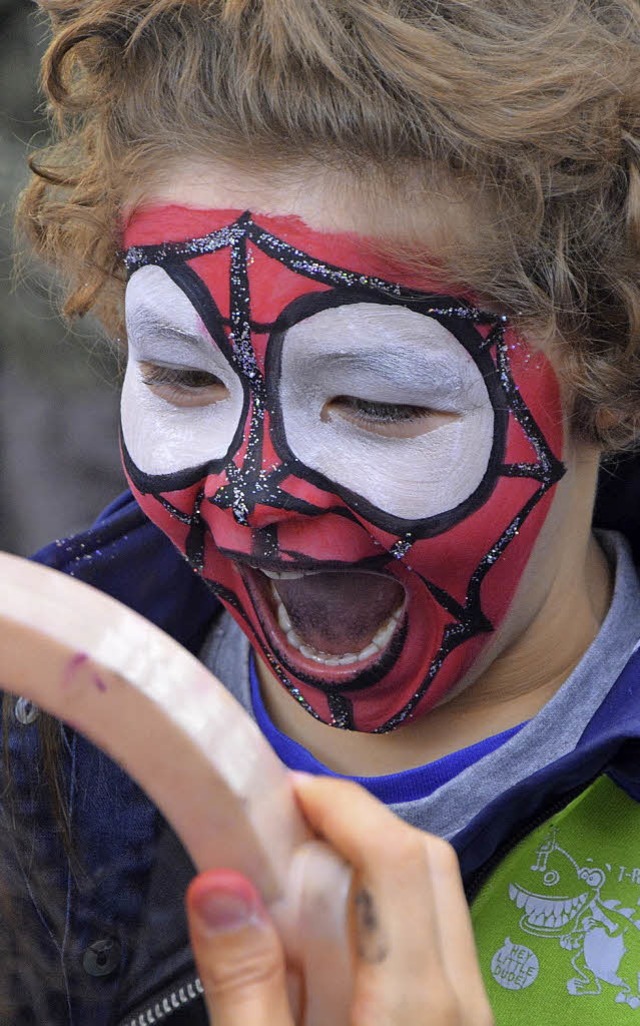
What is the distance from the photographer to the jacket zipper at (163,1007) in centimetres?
85

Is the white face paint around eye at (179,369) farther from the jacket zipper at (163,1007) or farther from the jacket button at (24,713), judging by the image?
the jacket zipper at (163,1007)

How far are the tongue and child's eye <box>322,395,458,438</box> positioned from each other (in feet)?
0.54

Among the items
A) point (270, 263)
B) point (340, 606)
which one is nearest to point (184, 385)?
point (270, 263)

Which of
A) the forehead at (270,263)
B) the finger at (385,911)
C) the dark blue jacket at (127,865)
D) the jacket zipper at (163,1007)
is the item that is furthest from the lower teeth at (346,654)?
the finger at (385,911)

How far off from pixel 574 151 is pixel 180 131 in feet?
1.17

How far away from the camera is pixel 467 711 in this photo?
1288 mm

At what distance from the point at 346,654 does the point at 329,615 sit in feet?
0.14

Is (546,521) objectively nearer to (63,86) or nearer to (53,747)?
(53,747)

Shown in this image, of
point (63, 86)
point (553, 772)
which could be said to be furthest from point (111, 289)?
point (553, 772)

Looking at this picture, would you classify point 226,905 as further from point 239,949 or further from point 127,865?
point 127,865

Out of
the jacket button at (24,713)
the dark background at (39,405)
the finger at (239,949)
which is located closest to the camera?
the finger at (239,949)

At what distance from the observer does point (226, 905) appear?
62 centimetres

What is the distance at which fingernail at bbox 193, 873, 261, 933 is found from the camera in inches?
24.4

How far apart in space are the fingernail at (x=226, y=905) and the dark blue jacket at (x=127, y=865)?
80 millimetres
